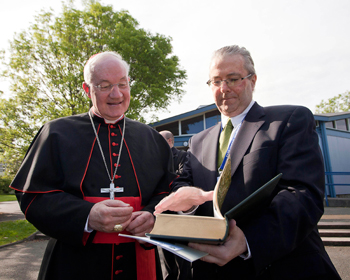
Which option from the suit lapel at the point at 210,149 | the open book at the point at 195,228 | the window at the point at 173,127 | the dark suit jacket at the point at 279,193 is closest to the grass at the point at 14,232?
the suit lapel at the point at 210,149

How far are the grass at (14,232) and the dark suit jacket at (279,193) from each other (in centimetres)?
744

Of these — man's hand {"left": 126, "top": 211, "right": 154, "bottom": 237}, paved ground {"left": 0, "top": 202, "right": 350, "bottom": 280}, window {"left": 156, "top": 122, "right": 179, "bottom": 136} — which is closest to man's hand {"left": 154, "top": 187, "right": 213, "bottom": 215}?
man's hand {"left": 126, "top": 211, "right": 154, "bottom": 237}

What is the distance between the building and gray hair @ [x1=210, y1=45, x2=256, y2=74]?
12.6 m

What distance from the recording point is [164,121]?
1614 centimetres

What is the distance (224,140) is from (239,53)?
0.66 meters

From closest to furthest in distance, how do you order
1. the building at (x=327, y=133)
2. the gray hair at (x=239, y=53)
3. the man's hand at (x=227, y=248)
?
the man's hand at (x=227, y=248), the gray hair at (x=239, y=53), the building at (x=327, y=133)

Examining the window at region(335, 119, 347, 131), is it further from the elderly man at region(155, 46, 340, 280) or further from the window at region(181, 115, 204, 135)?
the elderly man at region(155, 46, 340, 280)

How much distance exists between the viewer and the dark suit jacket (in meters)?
1.31

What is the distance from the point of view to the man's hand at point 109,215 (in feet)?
5.31

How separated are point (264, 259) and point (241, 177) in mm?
510

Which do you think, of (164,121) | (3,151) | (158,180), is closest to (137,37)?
(164,121)

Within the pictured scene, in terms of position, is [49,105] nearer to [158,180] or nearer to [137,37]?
[137,37]

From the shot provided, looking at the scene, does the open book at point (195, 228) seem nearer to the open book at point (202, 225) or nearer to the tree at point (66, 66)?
the open book at point (202, 225)

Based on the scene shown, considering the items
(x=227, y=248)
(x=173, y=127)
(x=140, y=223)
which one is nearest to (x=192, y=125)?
(x=173, y=127)
